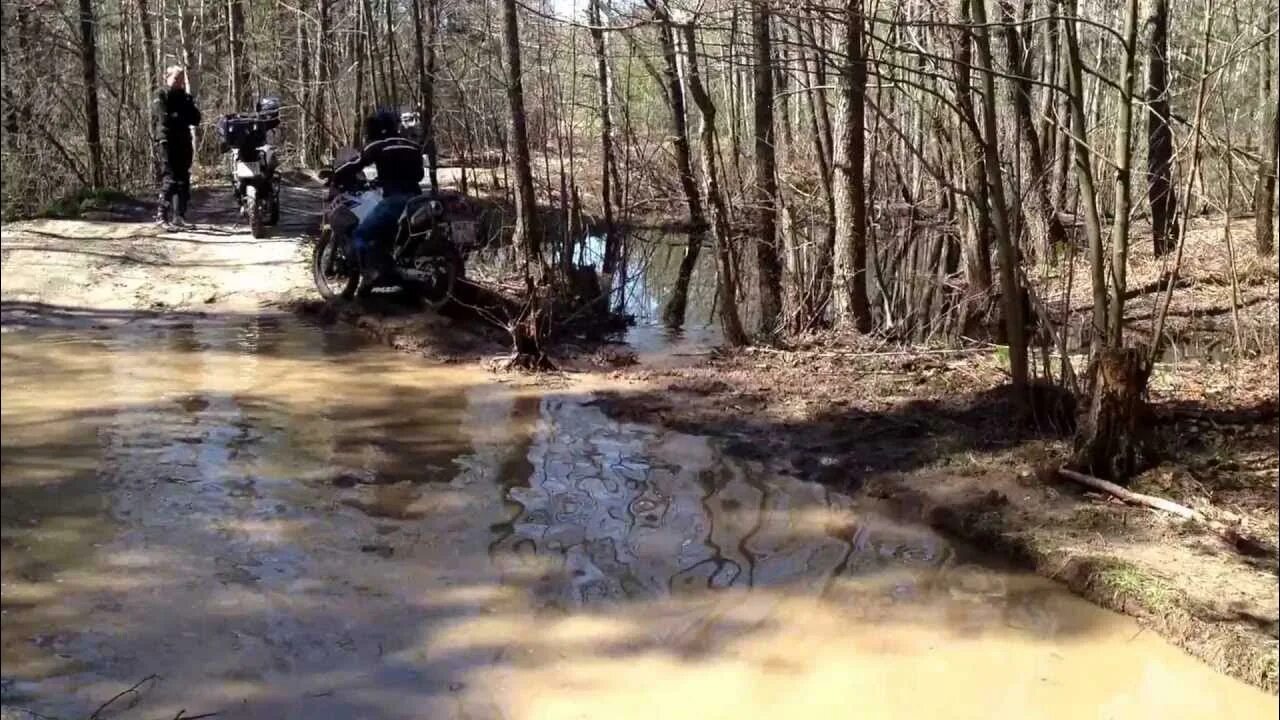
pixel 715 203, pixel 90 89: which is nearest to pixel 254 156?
pixel 90 89

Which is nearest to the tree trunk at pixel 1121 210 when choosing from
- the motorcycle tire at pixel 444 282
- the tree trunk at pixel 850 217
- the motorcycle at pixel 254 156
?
the tree trunk at pixel 850 217

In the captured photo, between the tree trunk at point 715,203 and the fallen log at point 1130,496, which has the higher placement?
the tree trunk at point 715,203

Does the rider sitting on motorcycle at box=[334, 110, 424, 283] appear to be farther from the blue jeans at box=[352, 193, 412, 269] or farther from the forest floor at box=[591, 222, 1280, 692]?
the forest floor at box=[591, 222, 1280, 692]

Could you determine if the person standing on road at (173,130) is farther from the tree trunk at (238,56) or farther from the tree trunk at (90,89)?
the tree trunk at (238,56)

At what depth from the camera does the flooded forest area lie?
4117 millimetres

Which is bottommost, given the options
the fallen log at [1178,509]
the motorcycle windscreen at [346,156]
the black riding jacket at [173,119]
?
the fallen log at [1178,509]

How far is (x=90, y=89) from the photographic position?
10875 millimetres

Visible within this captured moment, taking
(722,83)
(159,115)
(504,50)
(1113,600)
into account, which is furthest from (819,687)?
(722,83)

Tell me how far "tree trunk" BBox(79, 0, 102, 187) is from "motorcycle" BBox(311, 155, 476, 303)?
2.26m

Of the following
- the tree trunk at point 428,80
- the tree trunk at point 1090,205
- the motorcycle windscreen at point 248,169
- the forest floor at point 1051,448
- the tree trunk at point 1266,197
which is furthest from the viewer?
the motorcycle windscreen at point 248,169

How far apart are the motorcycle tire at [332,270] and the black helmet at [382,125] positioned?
3.06ft

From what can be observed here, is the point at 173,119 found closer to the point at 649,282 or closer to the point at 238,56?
the point at 649,282

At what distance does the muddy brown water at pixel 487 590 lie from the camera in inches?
155

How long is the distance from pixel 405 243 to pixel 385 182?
1.83 feet
